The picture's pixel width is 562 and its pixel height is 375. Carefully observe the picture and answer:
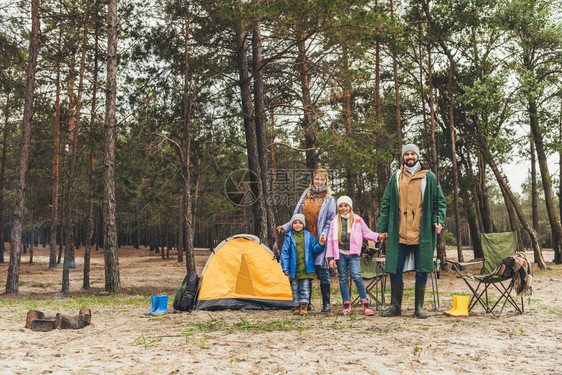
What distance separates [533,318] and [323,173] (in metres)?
3.49

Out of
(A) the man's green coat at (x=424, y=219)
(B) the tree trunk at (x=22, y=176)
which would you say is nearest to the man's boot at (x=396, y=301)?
(A) the man's green coat at (x=424, y=219)

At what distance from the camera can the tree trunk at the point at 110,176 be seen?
1122 centimetres

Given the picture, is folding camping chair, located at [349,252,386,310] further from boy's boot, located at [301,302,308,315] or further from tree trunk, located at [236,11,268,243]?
tree trunk, located at [236,11,268,243]

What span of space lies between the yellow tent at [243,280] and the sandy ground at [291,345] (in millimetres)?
655

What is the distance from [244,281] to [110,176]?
548cm

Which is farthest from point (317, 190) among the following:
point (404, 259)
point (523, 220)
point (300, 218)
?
point (523, 220)

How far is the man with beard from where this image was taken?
19.3 ft

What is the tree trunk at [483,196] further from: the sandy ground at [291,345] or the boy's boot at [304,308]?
the boy's boot at [304,308]

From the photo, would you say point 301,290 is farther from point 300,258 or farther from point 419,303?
point 419,303

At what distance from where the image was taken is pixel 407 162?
6156mm

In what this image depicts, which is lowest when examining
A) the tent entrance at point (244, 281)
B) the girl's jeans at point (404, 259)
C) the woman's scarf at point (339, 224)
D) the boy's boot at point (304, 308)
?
the boy's boot at point (304, 308)

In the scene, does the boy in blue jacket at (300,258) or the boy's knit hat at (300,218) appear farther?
the boy's knit hat at (300,218)

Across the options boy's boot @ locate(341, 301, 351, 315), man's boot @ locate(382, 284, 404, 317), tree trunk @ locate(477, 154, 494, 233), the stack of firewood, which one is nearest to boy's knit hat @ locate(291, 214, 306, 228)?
boy's boot @ locate(341, 301, 351, 315)

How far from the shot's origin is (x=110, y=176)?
37.3 feet
